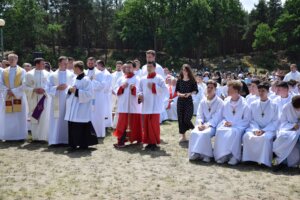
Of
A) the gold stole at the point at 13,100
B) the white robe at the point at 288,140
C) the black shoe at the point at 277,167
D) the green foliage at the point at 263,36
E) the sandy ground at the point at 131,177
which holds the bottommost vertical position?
the sandy ground at the point at 131,177

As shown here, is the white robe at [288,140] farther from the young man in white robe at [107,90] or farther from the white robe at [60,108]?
the young man in white robe at [107,90]

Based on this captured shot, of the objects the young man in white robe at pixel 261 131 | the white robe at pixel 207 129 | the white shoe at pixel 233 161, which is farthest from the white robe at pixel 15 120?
the young man in white robe at pixel 261 131

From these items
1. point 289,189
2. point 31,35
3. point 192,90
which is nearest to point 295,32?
point 31,35

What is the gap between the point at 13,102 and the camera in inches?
404

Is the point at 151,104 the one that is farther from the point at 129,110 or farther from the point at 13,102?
the point at 13,102

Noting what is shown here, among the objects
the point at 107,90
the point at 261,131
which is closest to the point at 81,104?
the point at 107,90

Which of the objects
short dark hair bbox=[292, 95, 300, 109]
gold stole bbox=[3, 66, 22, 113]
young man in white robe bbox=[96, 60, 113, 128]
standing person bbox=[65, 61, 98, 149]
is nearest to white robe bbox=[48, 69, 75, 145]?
standing person bbox=[65, 61, 98, 149]

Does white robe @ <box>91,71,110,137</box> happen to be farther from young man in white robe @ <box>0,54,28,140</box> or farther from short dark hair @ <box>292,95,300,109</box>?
short dark hair @ <box>292,95,300,109</box>

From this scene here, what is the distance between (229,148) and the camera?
782cm

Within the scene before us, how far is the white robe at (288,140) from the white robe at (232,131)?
74cm

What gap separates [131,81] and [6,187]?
435 cm

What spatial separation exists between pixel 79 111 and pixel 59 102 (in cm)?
97

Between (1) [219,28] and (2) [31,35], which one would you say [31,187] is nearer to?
(2) [31,35]

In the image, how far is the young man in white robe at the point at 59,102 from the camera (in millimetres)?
9641
